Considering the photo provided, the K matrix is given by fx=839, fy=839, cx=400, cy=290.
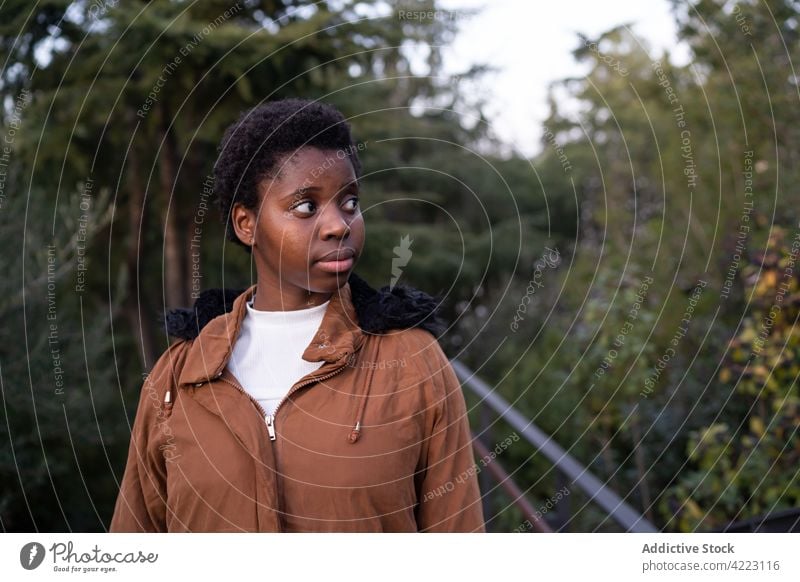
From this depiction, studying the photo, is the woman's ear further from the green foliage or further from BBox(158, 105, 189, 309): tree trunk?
BBox(158, 105, 189, 309): tree trunk

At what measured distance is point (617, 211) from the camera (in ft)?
18.5

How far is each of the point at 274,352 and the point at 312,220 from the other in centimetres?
26

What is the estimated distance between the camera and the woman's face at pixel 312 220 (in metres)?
1.35

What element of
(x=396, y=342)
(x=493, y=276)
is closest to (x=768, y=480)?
(x=396, y=342)

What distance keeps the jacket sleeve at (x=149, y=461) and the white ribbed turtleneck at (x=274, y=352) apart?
5.0 inches

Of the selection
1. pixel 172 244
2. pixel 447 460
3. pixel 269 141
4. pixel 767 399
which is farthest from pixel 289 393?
pixel 172 244

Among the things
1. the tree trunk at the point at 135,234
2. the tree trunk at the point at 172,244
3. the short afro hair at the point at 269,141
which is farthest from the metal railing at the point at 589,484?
the tree trunk at the point at 135,234

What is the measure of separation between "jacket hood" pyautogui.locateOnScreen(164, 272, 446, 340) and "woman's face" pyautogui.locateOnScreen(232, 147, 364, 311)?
7 cm

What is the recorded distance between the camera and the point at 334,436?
52.8 inches

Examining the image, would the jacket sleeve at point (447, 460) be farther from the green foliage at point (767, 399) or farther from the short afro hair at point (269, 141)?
the green foliage at point (767, 399)

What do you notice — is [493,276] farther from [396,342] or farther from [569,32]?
[396,342]

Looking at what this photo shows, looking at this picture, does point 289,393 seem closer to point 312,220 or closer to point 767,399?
point 312,220

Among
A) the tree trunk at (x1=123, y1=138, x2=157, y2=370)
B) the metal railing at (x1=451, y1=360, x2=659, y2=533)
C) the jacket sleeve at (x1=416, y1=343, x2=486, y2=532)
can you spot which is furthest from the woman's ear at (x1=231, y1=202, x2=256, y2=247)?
the tree trunk at (x1=123, y1=138, x2=157, y2=370)

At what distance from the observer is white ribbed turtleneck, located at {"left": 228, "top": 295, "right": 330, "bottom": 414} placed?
1437 mm
